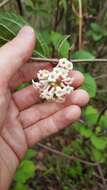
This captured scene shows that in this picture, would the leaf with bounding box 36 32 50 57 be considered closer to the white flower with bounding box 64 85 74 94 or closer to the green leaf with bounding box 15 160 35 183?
the white flower with bounding box 64 85 74 94

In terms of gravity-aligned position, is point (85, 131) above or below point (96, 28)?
below

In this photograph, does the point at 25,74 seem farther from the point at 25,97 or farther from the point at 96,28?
the point at 96,28

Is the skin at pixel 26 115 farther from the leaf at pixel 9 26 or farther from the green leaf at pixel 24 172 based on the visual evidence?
the green leaf at pixel 24 172

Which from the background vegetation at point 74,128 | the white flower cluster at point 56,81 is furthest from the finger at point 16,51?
the background vegetation at point 74,128

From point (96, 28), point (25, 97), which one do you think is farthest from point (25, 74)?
point (96, 28)

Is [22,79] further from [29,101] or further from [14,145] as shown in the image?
[14,145]

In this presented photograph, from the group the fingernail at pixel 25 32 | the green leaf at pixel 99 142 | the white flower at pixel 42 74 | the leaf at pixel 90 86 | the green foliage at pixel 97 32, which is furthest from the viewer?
the green foliage at pixel 97 32
